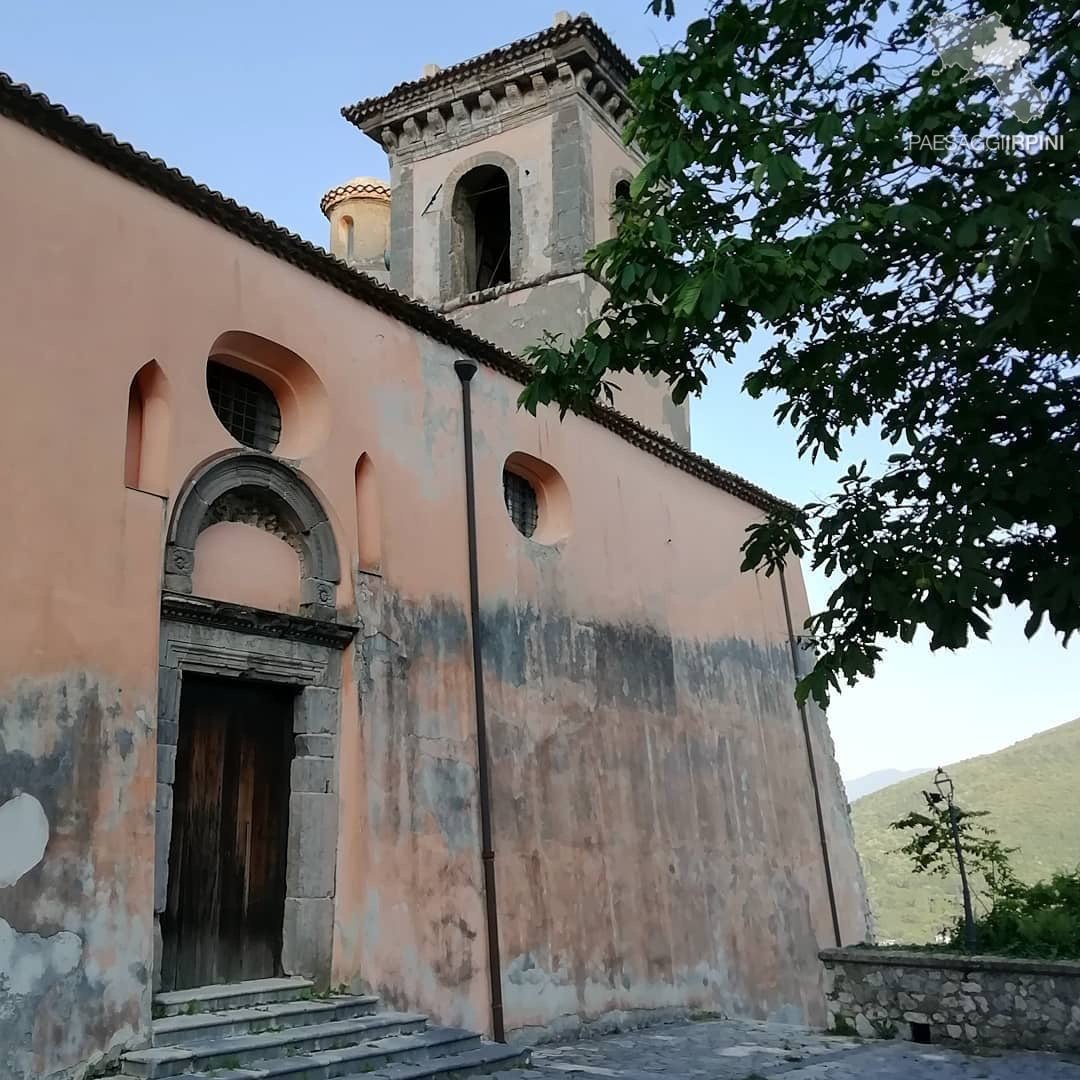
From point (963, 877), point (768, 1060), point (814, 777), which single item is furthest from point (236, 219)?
point (814, 777)

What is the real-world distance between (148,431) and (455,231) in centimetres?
992

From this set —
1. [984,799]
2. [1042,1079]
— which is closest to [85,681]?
[1042,1079]

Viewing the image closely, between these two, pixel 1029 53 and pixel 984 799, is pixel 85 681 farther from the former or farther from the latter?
pixel 984 799

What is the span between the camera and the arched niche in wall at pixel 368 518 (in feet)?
28.3

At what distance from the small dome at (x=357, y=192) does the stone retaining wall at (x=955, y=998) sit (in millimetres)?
16808

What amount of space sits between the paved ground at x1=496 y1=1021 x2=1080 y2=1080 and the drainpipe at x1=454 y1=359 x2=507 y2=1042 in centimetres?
65

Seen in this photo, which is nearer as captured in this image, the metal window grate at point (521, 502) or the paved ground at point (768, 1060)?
the paved ground at point (768, 1060)

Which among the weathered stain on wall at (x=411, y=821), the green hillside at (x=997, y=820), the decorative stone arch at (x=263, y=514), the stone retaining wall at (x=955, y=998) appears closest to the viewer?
the decorative stone arch at (x=263, y=514)

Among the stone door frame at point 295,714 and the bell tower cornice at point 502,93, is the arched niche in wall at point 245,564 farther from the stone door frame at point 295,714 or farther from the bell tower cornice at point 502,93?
the bell tower cornice at point 502,93

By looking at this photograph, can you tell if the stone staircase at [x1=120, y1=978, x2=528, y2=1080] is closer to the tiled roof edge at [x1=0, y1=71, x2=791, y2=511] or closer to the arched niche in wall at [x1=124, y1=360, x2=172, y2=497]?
the arched niche in wall at [x1=124, y1=360, x2=172, y2=497]

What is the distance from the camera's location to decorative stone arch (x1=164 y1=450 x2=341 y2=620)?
730 cm

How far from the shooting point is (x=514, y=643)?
32.4ft

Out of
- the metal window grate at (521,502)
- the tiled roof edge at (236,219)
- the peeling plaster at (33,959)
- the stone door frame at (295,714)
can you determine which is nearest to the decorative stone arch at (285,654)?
the stone door frame at (295,714)

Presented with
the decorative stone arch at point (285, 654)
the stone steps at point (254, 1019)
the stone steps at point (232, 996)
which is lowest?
the stone steps at point (254, 1019)
